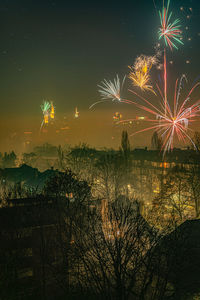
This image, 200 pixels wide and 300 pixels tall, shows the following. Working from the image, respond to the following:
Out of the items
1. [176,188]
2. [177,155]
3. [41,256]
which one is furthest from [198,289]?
[177,155]

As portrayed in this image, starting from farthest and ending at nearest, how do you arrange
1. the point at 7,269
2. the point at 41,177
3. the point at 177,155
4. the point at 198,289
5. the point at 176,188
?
1. the point at 177,155
2. the point at 41,177
3. the point at 176,188
4. the point at 7,269
5. the point at 198,289

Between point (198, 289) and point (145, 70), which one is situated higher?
point (145, 70)

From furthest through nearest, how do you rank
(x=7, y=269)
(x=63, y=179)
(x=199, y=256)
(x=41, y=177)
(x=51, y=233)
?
1. (x=41, y=177)
2. (x=63, y=179)
3. (x=51, y=233)
4. (x=7, y=269)
5. (x=199, y=256)

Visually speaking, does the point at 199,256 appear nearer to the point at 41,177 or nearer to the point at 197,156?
the point at 197,156

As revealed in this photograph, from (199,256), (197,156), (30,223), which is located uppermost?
(197,156)

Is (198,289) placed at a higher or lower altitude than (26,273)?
higher

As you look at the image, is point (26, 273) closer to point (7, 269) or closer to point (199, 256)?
point (7, 269)

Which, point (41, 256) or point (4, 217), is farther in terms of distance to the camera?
point (4, 217)

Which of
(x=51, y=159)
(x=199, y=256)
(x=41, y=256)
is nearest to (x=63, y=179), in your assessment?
(x=41, y=256)

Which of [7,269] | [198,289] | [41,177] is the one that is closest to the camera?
[198,289]
